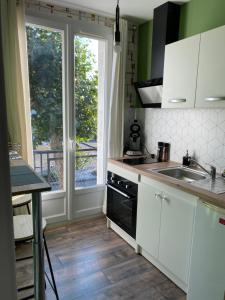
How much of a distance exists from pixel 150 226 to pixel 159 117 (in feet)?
4.29

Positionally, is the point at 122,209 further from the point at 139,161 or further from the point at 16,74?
the point at 16,74

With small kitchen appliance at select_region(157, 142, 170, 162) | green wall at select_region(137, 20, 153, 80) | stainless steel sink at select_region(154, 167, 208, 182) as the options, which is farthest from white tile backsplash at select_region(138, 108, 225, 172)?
green wall at select_region(137, 20, 153, 80)

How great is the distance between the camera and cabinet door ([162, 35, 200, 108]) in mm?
1908

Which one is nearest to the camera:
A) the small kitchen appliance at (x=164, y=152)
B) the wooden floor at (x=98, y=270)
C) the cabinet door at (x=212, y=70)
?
the cabinet door at (x=212, y=70)

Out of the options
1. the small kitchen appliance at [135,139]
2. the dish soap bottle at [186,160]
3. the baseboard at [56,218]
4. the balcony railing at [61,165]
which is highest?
the small kitchen appliance at [135,139]

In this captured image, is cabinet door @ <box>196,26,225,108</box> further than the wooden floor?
No

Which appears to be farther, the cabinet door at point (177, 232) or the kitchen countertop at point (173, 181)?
the cabinet door at point (177, 232)

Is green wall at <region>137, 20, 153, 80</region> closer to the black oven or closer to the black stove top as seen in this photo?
the black stove top

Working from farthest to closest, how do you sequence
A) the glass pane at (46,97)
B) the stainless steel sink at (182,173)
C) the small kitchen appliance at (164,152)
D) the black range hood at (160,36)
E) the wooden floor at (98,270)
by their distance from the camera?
the small kitchen appliance at (164,152), the glass pane at (46,97), the black range hood at (160,36), the stainless steel sink at (182,173), the wooden floor at (98,270)

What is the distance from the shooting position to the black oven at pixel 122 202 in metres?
2.35

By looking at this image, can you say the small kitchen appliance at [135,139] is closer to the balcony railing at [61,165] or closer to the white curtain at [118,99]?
the white curtain at [118,99]

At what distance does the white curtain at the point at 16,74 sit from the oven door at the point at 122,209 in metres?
1.06

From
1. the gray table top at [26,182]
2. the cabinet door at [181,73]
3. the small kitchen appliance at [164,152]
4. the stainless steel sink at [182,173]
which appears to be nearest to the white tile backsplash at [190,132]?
the small kitchen appliance at [164,152]

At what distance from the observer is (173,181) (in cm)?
186
